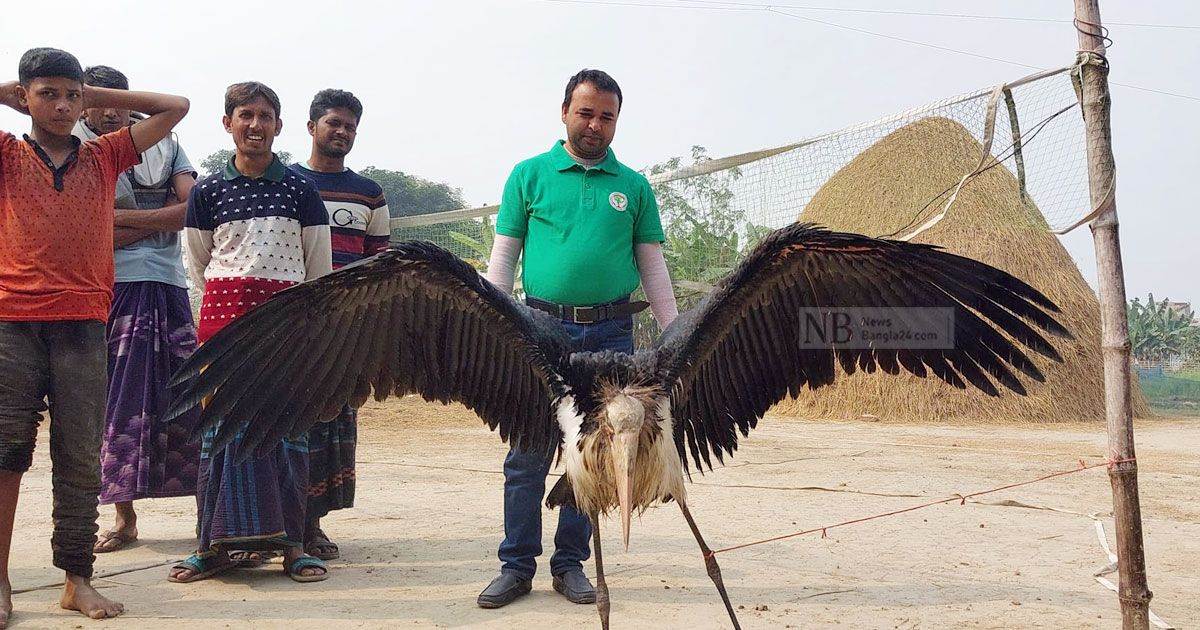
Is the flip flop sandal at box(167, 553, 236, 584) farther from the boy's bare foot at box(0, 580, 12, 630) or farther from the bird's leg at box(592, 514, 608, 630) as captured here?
the bird's leg at box(592, 514, 608, 630)

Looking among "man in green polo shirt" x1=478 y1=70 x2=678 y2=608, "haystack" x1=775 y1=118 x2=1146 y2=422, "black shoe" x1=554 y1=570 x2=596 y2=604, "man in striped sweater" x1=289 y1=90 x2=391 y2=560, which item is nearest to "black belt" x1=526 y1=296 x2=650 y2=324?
"man in green polo shirt" x1=478 y1=70 x2=678 y2=608

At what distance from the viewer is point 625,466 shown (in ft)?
10.6

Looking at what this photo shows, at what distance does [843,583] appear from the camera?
429cm

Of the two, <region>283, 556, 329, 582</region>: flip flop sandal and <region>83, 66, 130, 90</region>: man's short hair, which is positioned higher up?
<region>83, 66, 130, 90</region>: man's short hair

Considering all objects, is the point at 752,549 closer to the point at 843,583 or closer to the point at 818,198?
the point at 843,583

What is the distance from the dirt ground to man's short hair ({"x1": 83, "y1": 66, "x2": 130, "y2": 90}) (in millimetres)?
2559

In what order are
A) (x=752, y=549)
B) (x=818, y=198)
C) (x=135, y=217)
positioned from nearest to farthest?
(x=135, y=217) < (x=752, y=549) < (x=818, y=198)

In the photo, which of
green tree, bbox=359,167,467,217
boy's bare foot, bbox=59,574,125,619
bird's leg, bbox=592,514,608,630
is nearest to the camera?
bird's leg, bbox=592,514,608,630

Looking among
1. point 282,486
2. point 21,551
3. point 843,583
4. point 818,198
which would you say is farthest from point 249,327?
point 818,198

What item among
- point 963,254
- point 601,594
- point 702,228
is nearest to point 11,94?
point 601,594

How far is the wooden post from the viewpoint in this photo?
10.6 ft

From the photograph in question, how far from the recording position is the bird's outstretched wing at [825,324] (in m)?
3.40

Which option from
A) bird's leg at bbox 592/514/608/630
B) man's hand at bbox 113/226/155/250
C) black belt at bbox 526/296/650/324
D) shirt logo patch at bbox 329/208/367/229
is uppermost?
shirt logo patch at bbox 329/208/367/229

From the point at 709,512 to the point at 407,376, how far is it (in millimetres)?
2999
